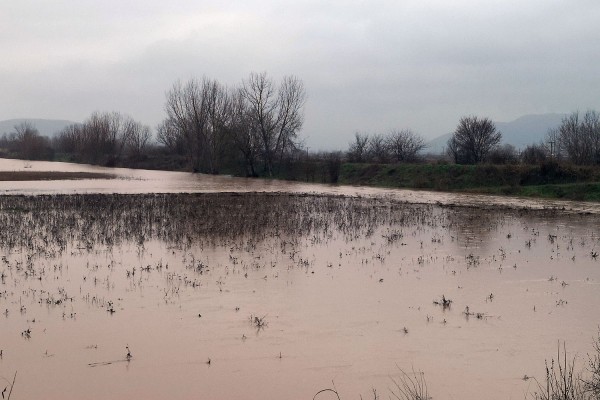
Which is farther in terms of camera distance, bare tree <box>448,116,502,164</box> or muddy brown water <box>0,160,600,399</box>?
bare tree <box>448,116,502,164</box>

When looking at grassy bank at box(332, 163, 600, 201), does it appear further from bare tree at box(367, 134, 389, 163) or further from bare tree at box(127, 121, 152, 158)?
bare tree at box(127, 121, 152, 158)

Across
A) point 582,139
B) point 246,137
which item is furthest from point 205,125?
point 582,139

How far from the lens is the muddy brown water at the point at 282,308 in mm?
5969

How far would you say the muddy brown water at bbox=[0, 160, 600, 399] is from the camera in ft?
19.6

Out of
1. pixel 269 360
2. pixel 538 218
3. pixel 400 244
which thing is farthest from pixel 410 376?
pixel 538 218

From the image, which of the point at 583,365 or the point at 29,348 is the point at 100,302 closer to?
the point at 29,348

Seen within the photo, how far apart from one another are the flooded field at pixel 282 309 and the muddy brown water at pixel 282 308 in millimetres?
28

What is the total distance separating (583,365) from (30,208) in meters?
19.4

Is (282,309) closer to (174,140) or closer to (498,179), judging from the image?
Answer: (498,179)

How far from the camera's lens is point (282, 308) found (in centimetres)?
841

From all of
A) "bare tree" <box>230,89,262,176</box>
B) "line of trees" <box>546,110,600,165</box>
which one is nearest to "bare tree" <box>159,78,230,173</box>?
"bare tree" <box>230,89,262,176</box>

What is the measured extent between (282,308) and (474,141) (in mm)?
46433

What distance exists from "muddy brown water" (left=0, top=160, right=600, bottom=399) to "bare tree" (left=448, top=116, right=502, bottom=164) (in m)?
35.5

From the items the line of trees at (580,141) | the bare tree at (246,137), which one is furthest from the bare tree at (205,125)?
the line of trees at (580,141)
